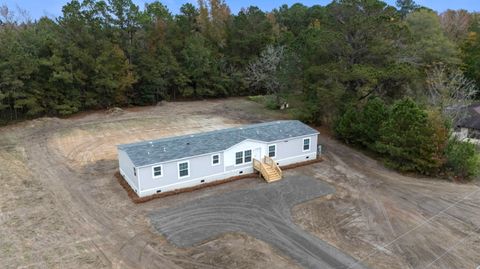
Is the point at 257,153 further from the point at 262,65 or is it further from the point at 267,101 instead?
the point at 262,65

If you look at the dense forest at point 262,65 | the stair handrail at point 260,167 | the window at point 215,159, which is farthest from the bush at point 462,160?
the window at point 215,159

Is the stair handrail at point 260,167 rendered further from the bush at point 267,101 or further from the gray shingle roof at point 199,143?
the bush at point 267,101

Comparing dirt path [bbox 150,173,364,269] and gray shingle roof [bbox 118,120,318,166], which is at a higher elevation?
gray shingle roof [bbox 118,120,318,166]

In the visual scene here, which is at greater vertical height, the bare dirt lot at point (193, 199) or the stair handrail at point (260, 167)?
the stair handrail at point (260, 167)

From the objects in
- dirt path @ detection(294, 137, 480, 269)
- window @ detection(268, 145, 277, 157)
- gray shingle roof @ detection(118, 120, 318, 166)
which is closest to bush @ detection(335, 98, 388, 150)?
dirt path @ detection(294, 137, 480, 269)

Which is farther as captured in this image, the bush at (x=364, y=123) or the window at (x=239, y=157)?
the bush at (x=364, y=123)

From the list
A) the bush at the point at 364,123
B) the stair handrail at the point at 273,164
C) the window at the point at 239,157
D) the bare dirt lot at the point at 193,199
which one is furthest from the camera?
the bush at the point at 364,123

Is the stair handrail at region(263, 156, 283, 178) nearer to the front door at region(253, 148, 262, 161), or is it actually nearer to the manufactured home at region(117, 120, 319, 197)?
the manufactured home at region(117, 120, 319, 197)

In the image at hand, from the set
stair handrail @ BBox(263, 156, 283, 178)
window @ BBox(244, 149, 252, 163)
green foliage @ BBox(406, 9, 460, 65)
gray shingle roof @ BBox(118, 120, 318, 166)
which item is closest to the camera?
gray shingle roof @ BBox(118, 120, 318, 166)
